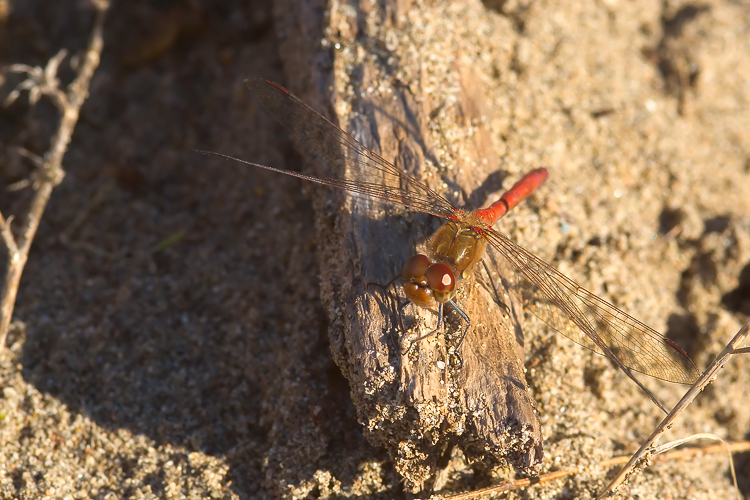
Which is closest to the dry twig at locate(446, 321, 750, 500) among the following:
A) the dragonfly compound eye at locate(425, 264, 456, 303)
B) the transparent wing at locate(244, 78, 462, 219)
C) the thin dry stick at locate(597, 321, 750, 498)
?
the thin dry stick at locate(597, 321, 750, 498)

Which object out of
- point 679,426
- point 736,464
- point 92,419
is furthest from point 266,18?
point 736,464

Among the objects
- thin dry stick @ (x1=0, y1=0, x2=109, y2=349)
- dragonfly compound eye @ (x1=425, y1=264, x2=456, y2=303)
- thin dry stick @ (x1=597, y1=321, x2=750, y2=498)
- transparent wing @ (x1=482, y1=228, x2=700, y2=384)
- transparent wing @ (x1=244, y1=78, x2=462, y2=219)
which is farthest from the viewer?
thin dry stick @ (x1=0, y1=0, x2=109, y2=349)

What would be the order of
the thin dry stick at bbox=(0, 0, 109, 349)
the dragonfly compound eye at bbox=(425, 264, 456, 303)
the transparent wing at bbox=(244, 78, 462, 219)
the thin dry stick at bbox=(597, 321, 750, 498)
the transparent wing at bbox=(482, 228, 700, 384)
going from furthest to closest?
the thin dry stick at bbox=(0, 0, 109, 349), the transparent wing at bbox=(244, 78, 462, 219), the transparent wing at bbox=(482, 228, 700, 384), the dragonfly compound eye at bbox=(425, 264, 456, 303), the thin dry stick at bbox=(597, 321, 750, 498)

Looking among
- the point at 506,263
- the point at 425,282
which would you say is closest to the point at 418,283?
the point at 425,282

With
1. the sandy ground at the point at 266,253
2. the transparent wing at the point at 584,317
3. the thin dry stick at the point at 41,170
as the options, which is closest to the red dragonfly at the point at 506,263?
the transparent wing at the point at 584,317

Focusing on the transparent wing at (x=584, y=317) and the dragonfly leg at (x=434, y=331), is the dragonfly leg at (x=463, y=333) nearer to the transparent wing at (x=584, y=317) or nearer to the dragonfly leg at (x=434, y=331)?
the dragonfly leg at (x=434, y=331)

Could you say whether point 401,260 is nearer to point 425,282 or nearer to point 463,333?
point 425,282

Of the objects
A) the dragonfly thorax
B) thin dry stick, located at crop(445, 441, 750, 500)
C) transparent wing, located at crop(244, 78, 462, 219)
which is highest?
transparent wing, located at crop(244, 78, 462, 219)

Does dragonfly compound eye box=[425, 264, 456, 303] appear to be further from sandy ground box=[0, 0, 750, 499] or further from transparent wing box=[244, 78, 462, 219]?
sandy ground box=[0, 0, 750, 499]

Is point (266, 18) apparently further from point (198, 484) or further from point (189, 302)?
point (198, 484)
